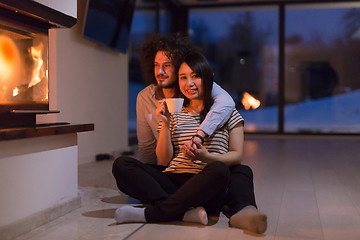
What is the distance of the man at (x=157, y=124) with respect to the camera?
191cm

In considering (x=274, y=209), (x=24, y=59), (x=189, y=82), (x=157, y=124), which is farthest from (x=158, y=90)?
(x=274, y=209)

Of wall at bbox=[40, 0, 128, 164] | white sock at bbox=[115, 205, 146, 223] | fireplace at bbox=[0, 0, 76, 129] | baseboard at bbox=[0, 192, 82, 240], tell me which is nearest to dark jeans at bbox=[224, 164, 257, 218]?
white sock at bbox=[115, 205, 146, 223]

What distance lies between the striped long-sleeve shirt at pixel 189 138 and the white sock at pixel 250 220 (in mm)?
319

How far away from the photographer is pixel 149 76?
2590 mm

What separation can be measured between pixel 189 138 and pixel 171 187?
26 cm

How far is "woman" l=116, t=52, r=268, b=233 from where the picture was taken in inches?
74.6

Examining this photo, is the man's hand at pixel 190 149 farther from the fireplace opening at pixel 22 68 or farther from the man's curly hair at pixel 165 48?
the fireplace opening at pixel 22 68

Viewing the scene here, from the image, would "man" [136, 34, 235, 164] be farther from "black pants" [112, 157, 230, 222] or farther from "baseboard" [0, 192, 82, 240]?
"baseboard" [0, 192, 82, 240]

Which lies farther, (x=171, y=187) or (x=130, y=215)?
(x=171, y=187)

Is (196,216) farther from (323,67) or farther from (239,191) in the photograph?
(323,67)

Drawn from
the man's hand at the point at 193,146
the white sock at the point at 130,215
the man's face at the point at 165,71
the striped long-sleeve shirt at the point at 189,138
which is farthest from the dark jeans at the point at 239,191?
the man's face at the point at 165,71

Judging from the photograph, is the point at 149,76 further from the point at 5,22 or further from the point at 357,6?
the point at 357,6

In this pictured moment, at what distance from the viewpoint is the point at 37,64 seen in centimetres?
208

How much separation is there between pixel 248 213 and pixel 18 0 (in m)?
1.33
